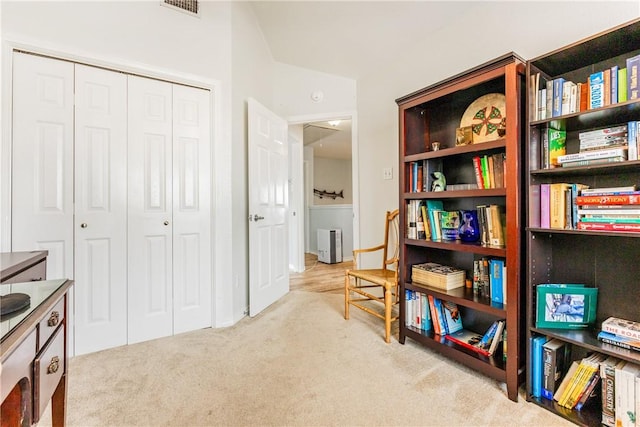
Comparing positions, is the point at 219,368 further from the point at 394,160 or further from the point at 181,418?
the point at 394,160

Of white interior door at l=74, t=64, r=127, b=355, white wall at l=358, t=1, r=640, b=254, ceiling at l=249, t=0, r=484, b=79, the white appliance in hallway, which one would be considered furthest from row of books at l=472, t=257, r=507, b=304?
the white appliance in hallway

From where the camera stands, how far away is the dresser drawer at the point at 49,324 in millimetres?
797

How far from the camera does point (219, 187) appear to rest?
7.75ft

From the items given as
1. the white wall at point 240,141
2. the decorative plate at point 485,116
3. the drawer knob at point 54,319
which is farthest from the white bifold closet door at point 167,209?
the decorative plate at point 485,116

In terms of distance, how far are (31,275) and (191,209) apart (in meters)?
1.07

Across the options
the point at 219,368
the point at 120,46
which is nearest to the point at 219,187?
the point at 120,46

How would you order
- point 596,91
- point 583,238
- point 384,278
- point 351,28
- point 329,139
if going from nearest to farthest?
point 596,91
point 583,238
point 384,278
point 351,28
point 329,139

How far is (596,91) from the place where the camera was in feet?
4.21

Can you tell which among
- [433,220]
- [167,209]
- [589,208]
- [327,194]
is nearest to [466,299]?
[433,220]

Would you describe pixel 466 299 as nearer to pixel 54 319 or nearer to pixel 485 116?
pixel 485 116

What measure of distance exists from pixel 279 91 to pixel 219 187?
1.57m

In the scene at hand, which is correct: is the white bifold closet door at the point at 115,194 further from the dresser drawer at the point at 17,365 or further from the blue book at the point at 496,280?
the blue book at the point at 496,280

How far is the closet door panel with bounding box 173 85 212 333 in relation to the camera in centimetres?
225

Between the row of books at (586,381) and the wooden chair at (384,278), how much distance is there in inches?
33.7
